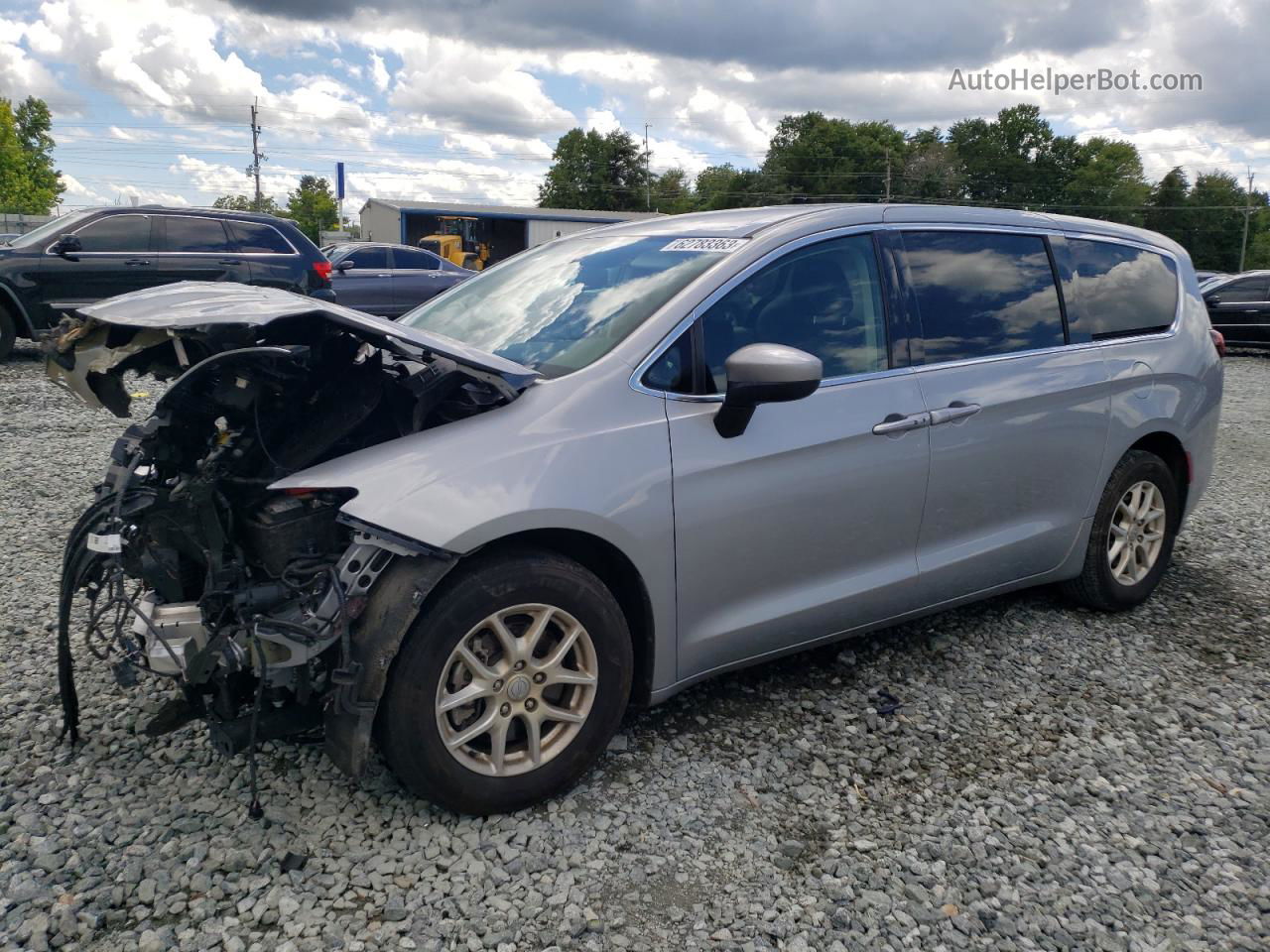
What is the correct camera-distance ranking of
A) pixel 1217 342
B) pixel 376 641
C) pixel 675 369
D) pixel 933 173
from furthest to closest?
pixel 933 173 → pixel 1217 342 → pixel 675 369 → pixel 376 641

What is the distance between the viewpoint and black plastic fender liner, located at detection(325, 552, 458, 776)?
2492mm

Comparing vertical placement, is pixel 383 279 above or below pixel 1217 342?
above

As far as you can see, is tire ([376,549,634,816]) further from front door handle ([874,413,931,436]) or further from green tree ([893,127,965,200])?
green tree ([893,127,965,200])

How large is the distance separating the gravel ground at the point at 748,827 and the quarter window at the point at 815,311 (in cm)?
126

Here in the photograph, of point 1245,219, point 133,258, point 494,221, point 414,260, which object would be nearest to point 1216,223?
point 1245,219

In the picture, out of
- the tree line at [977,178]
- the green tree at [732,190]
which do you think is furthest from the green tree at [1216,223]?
the green tree at [732,190]

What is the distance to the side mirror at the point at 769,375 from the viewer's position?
2779mm

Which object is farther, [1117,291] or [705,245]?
[1117,291]

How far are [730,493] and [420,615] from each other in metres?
1.02

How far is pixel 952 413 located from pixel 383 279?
45.4ft

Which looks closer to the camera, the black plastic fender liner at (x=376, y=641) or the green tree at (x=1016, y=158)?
the black plastic fender liner at (x=376, y=641)

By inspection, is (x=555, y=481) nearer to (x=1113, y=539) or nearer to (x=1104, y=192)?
(x=1113, y=539)

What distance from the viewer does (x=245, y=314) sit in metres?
A: 2.58

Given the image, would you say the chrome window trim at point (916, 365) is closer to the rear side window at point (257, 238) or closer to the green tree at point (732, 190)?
the rear side window at point (257, 238)
